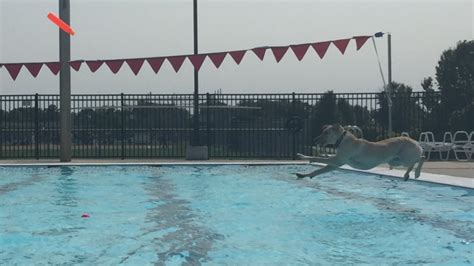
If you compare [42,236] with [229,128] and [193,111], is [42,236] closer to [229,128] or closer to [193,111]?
[193,111]

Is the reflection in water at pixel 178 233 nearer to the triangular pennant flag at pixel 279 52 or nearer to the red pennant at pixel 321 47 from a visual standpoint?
the triangular pennant flag at pixel 279 52

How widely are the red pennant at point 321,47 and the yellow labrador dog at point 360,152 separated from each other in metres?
5.32

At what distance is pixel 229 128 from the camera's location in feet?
65.8

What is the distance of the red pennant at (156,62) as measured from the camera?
15500 millimetres

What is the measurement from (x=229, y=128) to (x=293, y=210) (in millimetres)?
11614

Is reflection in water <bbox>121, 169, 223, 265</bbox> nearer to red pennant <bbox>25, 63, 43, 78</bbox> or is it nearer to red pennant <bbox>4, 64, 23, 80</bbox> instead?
red pennant <bbox>25, 63, 43, 78</bbox>

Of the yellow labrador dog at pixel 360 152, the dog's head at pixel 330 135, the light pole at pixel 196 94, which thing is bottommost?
the yellow labrador dog at pixel 360 152

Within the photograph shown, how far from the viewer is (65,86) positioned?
17047 millimetres

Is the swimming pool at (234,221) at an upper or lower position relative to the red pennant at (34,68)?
lower

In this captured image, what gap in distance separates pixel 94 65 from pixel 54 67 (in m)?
1.47

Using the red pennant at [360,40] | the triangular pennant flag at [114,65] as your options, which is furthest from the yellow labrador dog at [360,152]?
the triangular pennant flag at [114,65]

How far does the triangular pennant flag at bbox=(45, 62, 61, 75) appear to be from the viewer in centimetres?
1656

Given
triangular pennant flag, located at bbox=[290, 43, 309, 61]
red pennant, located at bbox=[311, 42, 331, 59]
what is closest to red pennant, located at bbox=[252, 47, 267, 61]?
triangular pennant flag, located at bbox=[290, 43, 309, 61]

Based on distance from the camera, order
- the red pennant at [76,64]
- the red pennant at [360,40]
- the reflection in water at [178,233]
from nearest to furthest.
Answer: the reflection in water at [178,233]
the red pennant at [360,40]
the red pennant at [76,64]
